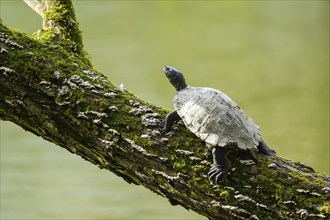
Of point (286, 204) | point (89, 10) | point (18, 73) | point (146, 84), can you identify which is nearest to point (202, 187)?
point (286, 204)

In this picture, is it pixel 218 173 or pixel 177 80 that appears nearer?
pixel 218 173

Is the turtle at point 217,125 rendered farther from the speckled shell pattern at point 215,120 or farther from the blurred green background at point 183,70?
the blurred green background at point 183,70

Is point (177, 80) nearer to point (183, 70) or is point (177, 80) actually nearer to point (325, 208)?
point (325, 208)

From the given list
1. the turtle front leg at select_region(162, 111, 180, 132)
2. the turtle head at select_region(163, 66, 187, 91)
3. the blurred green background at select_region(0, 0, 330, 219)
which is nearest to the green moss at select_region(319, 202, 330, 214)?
the turtle front leg at select_region(162, 111, 180, 132)

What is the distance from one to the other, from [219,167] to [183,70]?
15.6 feet

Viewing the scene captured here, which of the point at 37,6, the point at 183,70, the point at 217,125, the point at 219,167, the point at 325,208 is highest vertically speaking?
the point at 183,70

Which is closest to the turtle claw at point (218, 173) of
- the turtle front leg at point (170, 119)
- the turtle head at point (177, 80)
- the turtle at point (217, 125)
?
the turtle at point (217, 125)

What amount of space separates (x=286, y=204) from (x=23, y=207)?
3654 mm

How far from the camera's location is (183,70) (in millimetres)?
6379

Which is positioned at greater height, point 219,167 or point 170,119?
point 170,119

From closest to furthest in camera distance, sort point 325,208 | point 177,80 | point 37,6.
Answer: point 325,208 → point 177,80 → point 37,6

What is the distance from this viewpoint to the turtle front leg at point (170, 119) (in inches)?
68.7

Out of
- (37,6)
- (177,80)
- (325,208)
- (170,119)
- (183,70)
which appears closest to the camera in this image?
(325,208)

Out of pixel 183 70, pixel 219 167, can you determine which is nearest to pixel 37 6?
pixel 219 167
